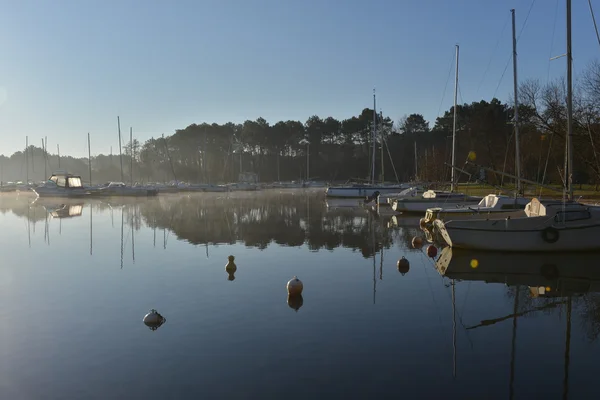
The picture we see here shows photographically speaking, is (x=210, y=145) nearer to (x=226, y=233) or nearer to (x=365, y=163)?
(x=365, y=163)

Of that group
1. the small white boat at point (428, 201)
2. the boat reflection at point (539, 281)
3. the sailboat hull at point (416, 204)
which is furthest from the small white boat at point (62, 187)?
the boat reflection at point (539, 281)

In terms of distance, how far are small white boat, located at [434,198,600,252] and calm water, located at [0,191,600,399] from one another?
1.97ft

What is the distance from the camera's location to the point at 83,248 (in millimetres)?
23891

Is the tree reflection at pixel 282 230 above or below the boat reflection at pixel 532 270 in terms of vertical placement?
below

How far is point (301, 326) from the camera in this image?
11.2m

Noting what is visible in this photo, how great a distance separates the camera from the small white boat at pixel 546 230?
1884cm

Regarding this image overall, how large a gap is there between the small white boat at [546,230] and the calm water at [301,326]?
1.97ft

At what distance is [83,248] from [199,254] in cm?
627

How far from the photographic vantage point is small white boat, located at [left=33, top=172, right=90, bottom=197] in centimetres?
7950

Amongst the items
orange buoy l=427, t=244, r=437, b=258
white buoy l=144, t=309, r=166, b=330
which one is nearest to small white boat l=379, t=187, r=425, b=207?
orange buoy l=427, t=244, r=437, b=258

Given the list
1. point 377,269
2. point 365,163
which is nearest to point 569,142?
point 377,269

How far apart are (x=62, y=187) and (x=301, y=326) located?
78488 millimetres

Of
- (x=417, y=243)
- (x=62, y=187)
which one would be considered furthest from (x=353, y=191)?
(x=62, y=187)

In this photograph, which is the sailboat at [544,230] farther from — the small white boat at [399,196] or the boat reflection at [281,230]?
the small white boat at [399,196]
